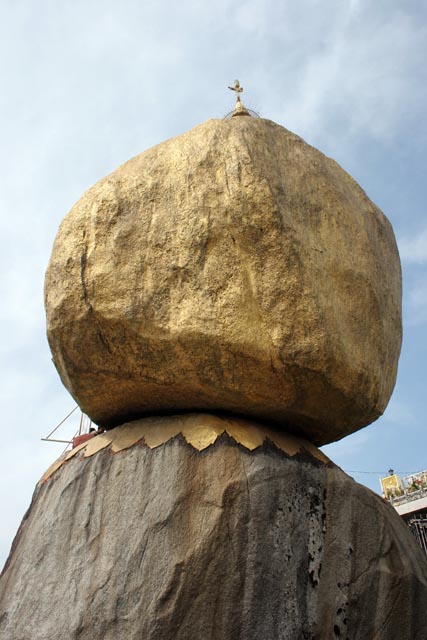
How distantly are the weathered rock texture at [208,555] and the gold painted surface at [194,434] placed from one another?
0.04 m

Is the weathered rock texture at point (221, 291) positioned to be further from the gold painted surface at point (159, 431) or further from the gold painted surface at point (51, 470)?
the gold painted surface at point (51, 470)

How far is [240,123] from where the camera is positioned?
3.35 metres

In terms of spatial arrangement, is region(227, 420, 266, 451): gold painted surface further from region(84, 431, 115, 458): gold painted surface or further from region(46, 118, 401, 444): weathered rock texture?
region(84, 431, 115, 458): gold painted surface

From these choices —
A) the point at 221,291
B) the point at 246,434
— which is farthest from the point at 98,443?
the point at 221,291

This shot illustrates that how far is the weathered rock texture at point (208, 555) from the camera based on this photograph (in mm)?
2568

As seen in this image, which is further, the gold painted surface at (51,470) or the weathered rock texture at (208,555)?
the gold painted surface at (51,470)

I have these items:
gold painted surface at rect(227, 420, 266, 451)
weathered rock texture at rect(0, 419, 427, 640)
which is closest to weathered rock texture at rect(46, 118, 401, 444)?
gold painted surface at rect(227, 420, 266, 451)

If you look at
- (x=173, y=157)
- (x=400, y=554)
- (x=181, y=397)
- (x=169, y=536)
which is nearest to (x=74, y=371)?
(x=181, y=397)

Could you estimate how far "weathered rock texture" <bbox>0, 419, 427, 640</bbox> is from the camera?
2.57 metres

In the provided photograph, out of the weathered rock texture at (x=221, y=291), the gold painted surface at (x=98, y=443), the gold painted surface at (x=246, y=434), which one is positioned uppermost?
the weathered rock texture at (x=221, y=291)

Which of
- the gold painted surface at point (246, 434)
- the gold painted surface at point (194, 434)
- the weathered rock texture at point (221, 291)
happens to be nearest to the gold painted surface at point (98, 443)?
the gold painted surface at point (194, 434)

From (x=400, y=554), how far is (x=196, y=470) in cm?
110

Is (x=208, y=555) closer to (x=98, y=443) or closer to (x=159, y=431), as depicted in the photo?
(x=159, y=431)

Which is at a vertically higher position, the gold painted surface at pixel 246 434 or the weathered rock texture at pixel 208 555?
the gold painted surface at pixel 246 434
